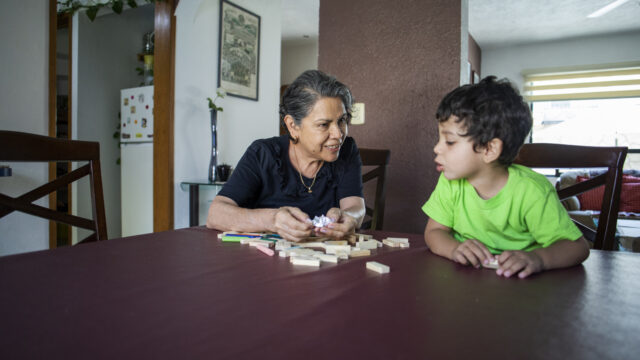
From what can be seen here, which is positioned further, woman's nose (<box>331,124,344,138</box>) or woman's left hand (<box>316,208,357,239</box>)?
woman's nose (<box>331,124,344,138</box>)

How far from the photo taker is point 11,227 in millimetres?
2602

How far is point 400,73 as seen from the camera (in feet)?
7.81

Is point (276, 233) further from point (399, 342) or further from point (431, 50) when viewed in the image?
point (431, 50)

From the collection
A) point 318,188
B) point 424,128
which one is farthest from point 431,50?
point 318,188

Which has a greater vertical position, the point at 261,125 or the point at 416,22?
the point at 416,22

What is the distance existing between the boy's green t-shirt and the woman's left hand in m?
0.26

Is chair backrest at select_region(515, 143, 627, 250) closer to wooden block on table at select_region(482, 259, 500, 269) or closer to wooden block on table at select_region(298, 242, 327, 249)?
wooden block on table at select_region(482, 259, 500, 269)

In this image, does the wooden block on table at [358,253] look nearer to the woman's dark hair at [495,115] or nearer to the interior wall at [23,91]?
the woman's dark hair at [495,115]

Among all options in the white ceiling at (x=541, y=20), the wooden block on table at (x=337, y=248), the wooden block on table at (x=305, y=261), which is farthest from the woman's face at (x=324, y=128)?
the white ceiling at (x=541, y=20)

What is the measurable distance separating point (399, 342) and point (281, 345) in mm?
148

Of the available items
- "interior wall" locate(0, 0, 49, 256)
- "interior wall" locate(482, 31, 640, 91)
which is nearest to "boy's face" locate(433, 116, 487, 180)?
"interior wall" locate(0, 0, 49, 256)

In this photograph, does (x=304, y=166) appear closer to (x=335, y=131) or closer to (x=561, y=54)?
(x=335, y=131)

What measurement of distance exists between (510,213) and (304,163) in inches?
33.9

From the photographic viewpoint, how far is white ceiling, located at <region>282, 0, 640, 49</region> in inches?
219
